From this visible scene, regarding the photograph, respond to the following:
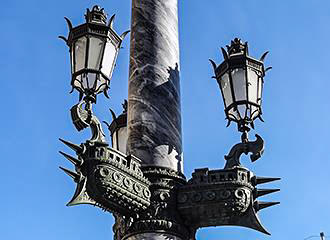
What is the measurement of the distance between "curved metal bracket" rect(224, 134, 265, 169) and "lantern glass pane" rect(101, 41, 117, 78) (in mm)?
1393

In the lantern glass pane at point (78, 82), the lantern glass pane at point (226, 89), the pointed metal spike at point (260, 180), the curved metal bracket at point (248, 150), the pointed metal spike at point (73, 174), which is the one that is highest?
the lantern glass pane at point (226, 89)

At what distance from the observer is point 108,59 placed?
6949mm

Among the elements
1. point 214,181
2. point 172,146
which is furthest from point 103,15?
point 214,181

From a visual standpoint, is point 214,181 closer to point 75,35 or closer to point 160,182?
point 160,182

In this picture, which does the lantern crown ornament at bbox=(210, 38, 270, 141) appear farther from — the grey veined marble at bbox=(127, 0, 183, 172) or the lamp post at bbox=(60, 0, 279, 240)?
the grey veined marble at bbox=(127, 0, 183, 172)

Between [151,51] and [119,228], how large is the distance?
1.85 metres

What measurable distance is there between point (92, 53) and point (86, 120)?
67 cm

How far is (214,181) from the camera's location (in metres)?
6.87

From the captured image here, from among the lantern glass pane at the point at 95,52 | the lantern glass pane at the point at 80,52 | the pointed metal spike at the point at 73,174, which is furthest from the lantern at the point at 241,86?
the pointed metal spike at the point at 73,174

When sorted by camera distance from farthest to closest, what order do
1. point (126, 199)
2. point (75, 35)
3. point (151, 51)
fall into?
point (151, 51) < point (75, 35) < point (126, 199)

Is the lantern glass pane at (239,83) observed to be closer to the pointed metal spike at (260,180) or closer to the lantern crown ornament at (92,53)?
the pointed metal spike at (260,180)

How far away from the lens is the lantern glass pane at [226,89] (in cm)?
737

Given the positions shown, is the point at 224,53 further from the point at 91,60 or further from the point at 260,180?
the point at 91,60

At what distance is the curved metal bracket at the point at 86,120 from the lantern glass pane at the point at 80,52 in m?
0.40
